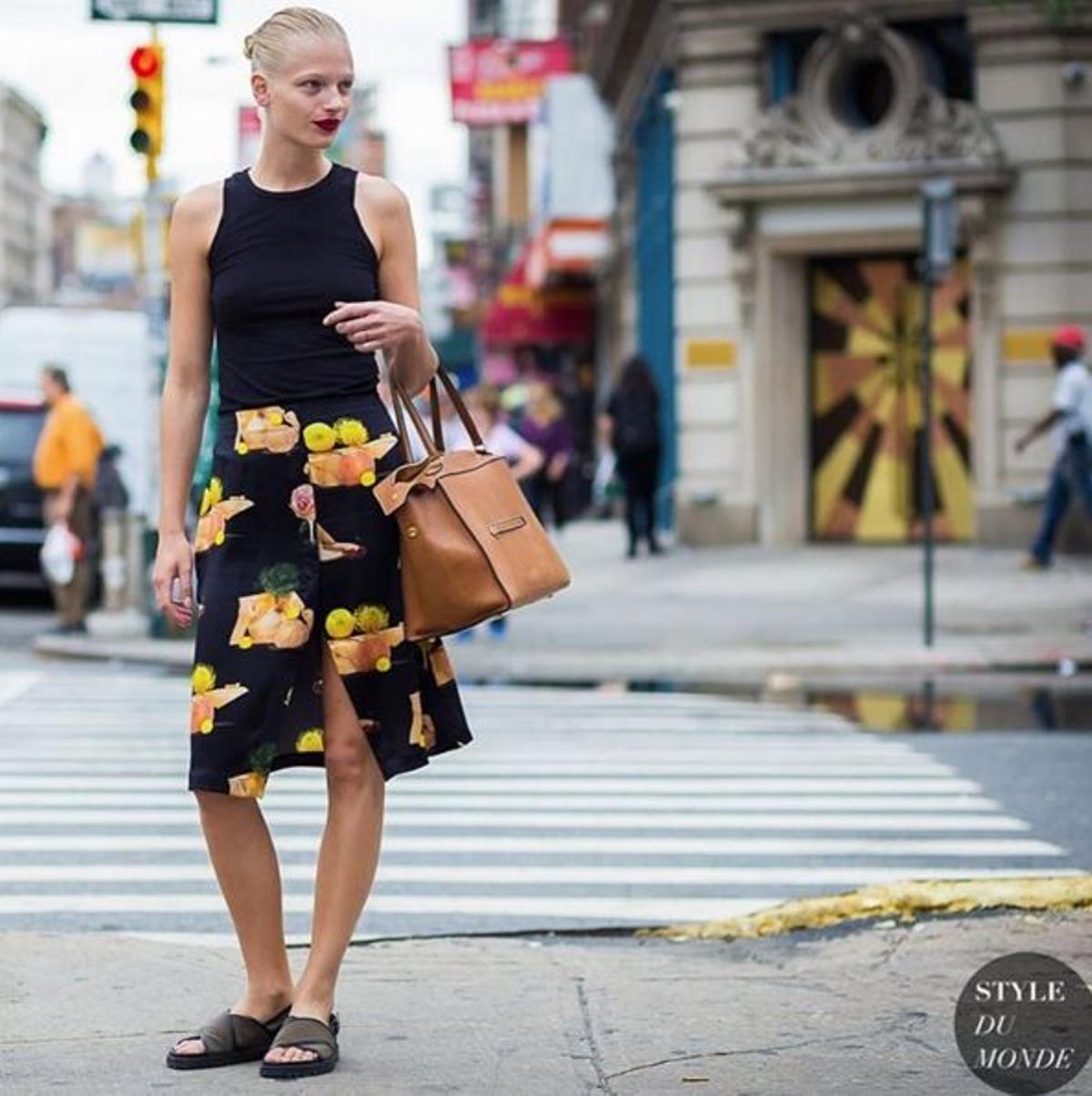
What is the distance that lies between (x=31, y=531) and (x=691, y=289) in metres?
6.81

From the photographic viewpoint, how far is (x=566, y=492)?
34.6m

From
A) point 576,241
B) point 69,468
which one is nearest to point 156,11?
point 69,468

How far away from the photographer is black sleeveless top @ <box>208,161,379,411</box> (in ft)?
18.2

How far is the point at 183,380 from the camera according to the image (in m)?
5.70

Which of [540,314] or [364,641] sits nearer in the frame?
[364,641]

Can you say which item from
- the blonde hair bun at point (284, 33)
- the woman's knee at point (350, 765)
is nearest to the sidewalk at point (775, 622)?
the woman's knee at point (350, 765)

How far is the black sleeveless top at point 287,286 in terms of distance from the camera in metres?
5.56

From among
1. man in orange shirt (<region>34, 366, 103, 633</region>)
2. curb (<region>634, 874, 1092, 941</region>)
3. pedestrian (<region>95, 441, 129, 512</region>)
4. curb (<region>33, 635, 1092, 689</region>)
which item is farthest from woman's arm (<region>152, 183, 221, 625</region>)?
pedestrian (<region>95, 441, 129, 512</region>)

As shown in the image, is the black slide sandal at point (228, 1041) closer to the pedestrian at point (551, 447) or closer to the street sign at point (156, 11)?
the street sign at point (156, 11)

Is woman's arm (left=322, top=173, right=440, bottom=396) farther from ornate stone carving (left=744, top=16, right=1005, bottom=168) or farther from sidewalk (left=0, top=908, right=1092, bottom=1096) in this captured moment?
ornate stone carving (left=744, top=16, right=1005, bottom=168)

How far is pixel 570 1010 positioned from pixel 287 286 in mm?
1653

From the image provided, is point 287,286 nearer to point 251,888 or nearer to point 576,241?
point 251,888

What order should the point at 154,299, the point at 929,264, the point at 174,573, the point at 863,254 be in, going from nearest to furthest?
the point at 174,573
the point at 929,264
the point at 154,299
the point at 863,254

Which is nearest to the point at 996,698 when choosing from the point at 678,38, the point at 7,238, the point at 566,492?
the point at 678,38
